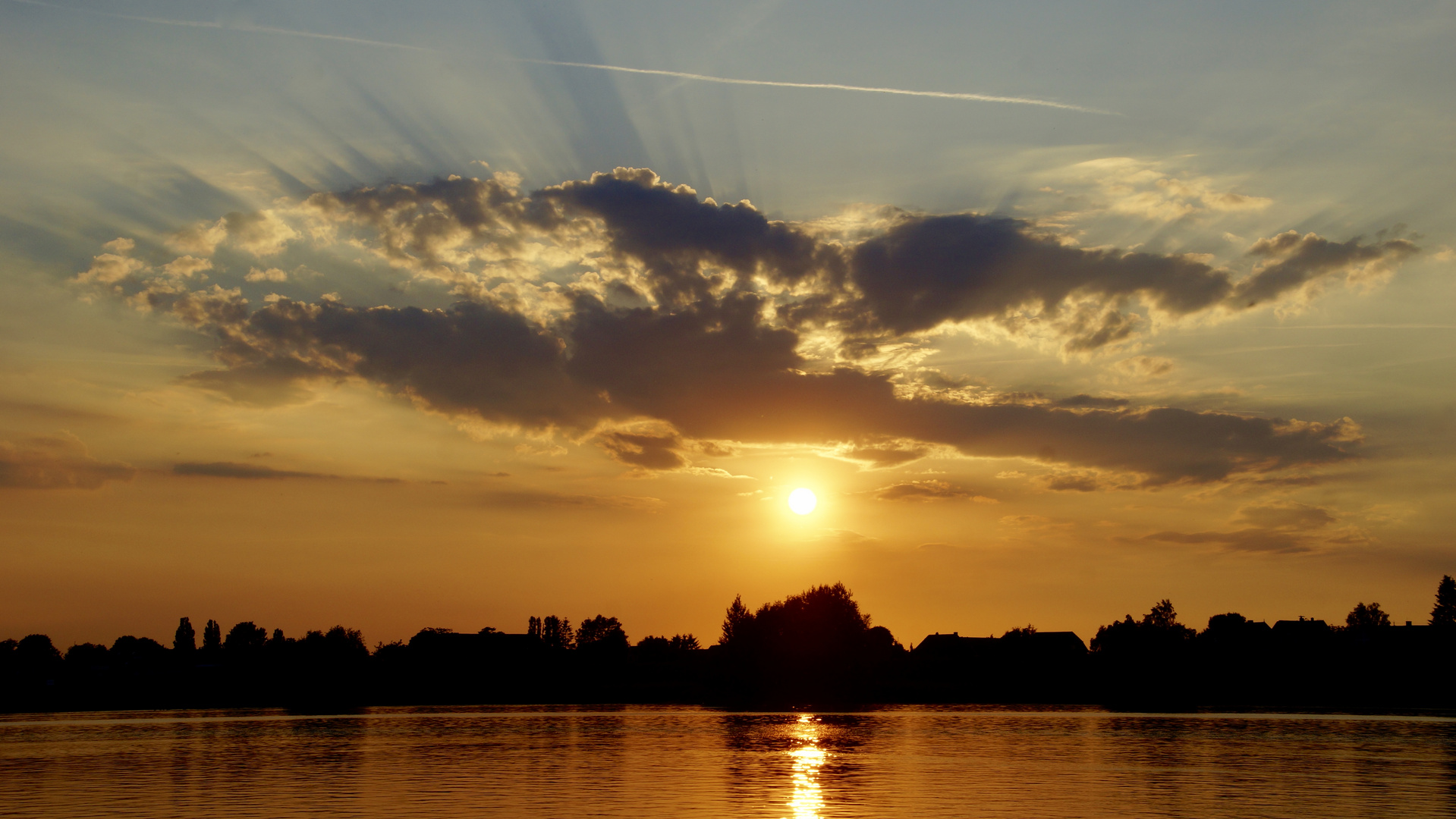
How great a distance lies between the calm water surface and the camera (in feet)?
139

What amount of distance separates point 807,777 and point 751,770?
15.3 ft

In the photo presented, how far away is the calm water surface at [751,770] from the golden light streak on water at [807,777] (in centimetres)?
20

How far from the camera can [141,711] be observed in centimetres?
15312

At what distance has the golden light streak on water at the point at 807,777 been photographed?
1598 inches

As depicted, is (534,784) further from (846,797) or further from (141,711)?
(141,711)

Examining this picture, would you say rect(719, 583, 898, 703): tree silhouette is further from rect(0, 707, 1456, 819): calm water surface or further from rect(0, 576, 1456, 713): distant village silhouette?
rect(0, 707, 1456, 819): calm water surface

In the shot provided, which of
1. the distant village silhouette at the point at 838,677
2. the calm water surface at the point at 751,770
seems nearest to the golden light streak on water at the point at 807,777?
the calm water surface at the point at 751,770

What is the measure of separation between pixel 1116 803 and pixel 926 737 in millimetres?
37995

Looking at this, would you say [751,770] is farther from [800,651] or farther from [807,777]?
[800,651]

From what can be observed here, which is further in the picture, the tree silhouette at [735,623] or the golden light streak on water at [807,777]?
the tree silhouette at [735,623]

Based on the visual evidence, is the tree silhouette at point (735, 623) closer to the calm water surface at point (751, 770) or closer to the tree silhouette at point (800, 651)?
the tree silhouette at point (800, 651)

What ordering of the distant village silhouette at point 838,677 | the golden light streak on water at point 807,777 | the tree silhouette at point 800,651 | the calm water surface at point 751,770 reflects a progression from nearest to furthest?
the golden light streak on water at point 807,777
the calm water surface at point 751,770
the distant village silhouette at point 838,677
the tree silhouette at point 800,651

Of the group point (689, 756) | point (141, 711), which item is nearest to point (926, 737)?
point (689, 756)

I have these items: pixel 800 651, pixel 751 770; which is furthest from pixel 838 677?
Answer: pixel 751 770
